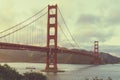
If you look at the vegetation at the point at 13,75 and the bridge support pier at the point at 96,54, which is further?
the bridge support pier at the point at 96,54

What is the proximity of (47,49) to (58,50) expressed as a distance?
3102 mm

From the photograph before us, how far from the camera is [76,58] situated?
199 m

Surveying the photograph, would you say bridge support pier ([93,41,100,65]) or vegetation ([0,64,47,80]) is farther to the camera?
bridge support pier ([93,41,100,65])

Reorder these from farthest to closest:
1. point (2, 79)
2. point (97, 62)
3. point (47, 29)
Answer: point (97, 62) < point (47, 29) < point (2, 79)

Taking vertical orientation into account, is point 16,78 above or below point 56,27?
below

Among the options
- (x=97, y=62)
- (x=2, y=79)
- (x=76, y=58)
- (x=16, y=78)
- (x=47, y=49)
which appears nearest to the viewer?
(x=2, y=79)

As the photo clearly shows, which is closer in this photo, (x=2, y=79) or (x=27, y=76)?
(x=2, y=79)

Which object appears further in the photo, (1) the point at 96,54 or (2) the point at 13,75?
(1) the point at 96,54

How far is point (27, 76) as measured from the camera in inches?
813

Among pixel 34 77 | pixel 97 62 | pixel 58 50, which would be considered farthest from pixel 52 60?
pixel 97 62

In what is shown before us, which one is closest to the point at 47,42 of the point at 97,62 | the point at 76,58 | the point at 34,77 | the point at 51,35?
the point at 51,35

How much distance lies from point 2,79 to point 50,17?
47.8 metres

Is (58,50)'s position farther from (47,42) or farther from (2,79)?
(2,79)

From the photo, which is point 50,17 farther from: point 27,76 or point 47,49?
point 27,76
